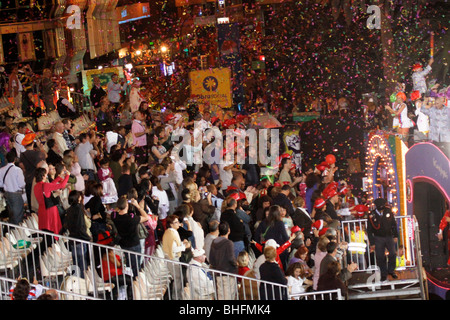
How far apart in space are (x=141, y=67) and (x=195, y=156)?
773 inches

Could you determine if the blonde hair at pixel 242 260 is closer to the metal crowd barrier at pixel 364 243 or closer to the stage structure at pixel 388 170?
the metal crowd barrier at pixel 364 243

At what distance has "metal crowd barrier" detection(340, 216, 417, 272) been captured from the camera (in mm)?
14431

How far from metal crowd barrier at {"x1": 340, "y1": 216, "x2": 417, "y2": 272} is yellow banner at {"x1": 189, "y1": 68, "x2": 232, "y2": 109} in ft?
29.1

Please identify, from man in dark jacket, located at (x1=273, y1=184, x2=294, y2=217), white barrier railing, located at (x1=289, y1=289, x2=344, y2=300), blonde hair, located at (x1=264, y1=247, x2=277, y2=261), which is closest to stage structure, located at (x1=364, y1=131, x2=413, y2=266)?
man in dark jacket, located at (x1=273, y1=184, x2=294, y2=217)

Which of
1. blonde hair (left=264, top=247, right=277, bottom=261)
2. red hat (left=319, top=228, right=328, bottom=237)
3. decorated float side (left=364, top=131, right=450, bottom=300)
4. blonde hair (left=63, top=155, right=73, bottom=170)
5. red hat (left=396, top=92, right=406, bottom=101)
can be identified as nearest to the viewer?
blonde hair (left=264, top=247, right=277, bottom=261)

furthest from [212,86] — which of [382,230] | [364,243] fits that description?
[382,230]

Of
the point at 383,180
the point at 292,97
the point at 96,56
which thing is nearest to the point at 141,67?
the point at 96,56

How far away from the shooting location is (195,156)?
15945 mm

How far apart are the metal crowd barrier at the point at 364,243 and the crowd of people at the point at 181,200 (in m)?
0.37

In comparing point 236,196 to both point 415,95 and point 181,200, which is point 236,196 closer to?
point 181,200

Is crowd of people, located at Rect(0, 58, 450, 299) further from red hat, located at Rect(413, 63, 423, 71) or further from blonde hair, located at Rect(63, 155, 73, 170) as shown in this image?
red hat, located at Rect(413, 63, 423, 71)

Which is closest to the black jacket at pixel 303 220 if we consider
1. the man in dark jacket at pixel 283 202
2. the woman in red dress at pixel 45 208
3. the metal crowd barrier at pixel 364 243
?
the man in dark jacket at pixel 283 202

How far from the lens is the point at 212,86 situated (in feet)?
76.7
